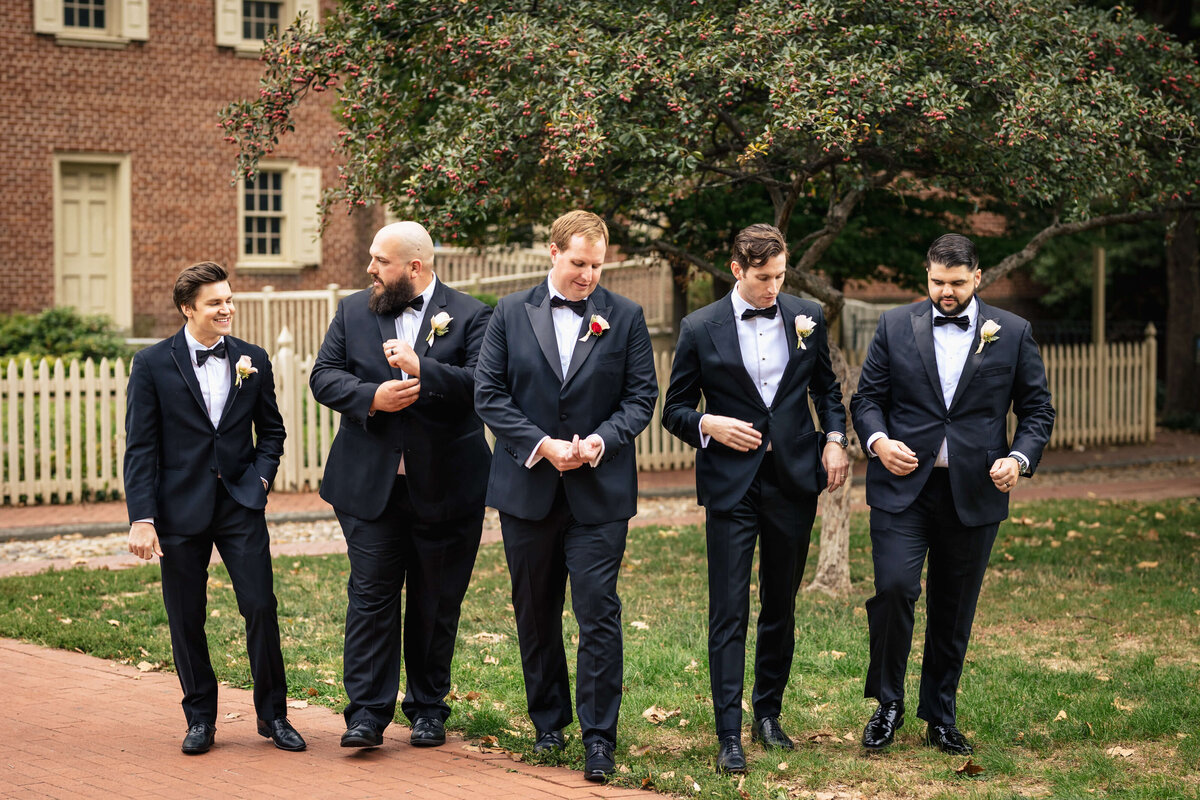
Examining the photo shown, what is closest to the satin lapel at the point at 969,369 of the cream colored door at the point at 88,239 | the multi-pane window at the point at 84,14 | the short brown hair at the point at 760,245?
the short brown hair at the point at 760,245

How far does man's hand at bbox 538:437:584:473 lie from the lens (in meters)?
5.19

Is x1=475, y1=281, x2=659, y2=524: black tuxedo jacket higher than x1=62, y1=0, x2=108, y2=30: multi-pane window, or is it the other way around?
x1=62, y1=0, x2=108, y2=30: multi-pane window

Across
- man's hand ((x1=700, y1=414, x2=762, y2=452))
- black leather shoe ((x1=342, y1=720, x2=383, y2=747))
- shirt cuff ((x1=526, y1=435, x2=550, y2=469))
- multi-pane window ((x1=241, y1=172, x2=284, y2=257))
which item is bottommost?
black leather shoe ((x1=342, y1=720, x2=383, y2=747))

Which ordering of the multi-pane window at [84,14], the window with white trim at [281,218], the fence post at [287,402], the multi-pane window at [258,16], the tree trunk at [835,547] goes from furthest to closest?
the window with white trim at [281,218] < the multi-pane window at [258,16] < the multi-pane window at [84,14] < the fence post at [287,402] < the tree trunk at [835,547]

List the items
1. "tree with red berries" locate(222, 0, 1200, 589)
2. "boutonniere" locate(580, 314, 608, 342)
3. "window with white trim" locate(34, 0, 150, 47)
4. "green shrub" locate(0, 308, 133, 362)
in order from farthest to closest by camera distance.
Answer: "window with white trim" locate(34, 0, 150, 47) → "green shrub" locate(0, 308, 133, 362) → "tree with red berries" locate(222, 0, 1200, 589) → "boutonniere" locate(580, 314, 608, 342)

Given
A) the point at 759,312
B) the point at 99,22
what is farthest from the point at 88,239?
the point at 759,312

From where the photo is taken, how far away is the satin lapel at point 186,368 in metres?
5.62

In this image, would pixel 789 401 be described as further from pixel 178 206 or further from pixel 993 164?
pixel 178 206

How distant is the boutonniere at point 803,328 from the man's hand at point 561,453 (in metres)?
1.04

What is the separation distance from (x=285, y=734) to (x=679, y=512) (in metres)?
7.95

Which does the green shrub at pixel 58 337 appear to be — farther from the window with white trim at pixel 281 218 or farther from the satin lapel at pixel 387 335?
the satin lapel at pixel 387 335

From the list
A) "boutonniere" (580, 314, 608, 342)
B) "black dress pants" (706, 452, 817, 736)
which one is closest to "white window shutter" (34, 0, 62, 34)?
"boutonniere" (580, 314, 608, 342)

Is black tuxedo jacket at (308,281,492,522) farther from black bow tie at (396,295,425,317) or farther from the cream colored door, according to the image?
the cream colored door

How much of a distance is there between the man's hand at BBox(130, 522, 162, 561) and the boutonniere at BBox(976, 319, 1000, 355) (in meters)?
3.47
